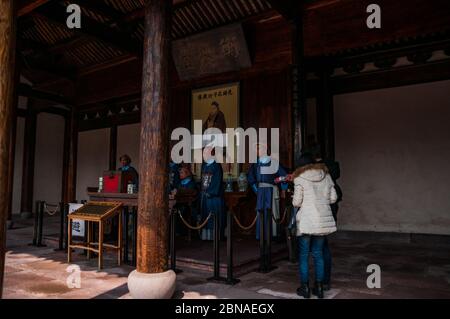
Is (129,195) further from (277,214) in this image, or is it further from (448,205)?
(448,205)

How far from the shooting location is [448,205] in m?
6.41

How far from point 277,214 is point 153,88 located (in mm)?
3796

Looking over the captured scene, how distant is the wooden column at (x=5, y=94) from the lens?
296 cm

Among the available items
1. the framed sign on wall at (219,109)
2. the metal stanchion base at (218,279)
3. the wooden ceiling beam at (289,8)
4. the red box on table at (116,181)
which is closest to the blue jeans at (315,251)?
the metal stanchion base at (218,279)

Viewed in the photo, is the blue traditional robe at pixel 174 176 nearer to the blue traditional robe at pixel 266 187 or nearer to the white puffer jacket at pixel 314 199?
the blue traditional robe at pixel 266 187

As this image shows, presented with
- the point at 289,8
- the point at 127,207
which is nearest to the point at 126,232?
the point at 127,207

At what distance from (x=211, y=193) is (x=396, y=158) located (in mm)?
3763

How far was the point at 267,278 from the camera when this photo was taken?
14.3 feet

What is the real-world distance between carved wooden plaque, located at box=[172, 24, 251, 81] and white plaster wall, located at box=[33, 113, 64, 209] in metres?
7.04

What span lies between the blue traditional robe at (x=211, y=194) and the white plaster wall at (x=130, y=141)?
4905mm

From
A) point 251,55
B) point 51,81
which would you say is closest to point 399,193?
point 251,55

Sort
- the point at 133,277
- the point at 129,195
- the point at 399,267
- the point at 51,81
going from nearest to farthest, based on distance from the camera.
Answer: the point at 133,277, the point at 399,267, the point at 129,195, the point at 51,81

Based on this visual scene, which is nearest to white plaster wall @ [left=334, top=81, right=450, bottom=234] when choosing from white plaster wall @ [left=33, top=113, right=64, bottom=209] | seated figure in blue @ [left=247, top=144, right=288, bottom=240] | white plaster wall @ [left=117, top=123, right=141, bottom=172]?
seated figure in blue @ [left=247, top=144, right=288, bottom=240]

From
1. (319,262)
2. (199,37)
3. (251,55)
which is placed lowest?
(319,262)
